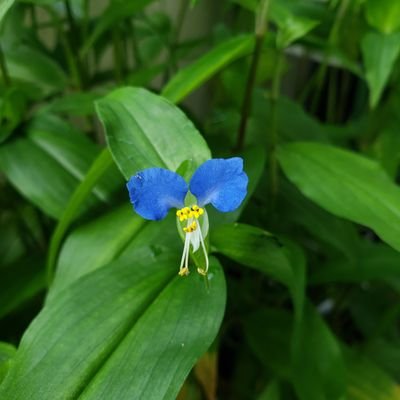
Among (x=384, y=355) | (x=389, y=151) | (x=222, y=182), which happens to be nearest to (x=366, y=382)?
(x=384, y=355)

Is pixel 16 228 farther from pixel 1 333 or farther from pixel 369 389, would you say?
pixel 369 389

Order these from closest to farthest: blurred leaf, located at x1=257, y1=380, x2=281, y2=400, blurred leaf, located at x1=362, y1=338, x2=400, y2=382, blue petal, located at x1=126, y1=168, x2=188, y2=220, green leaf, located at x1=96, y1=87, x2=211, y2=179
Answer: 1. blue petal, located at x1=126, y1=168, x2=188, y2=220
2. green leaf, located at x1=96, y1=87, x2=211, y2=179
3. blurred leaf, located at x1=257, y1=380, x2=281, y2=400
4. blurred leaf, located at x1=362, y1=338, x2=400, y2=382

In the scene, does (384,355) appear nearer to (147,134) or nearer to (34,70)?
(147,134)

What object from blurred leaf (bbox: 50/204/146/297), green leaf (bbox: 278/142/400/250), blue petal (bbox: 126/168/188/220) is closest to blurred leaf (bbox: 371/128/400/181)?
green leaf (bbox: 278/142/400/250)

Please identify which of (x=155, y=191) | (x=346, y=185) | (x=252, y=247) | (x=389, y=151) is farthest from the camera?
(x=389, y=151)

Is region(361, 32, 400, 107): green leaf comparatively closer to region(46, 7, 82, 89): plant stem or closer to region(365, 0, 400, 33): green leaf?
region(365, 0, 400, 33): green leaf
